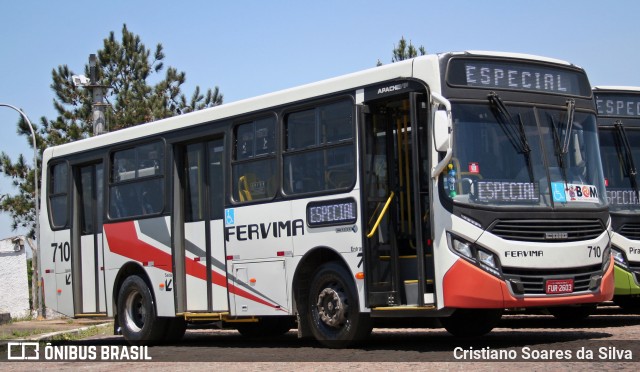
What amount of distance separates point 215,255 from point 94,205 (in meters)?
3.68

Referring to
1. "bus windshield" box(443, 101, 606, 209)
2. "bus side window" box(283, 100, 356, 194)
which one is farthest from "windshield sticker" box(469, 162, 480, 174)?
"bus side window" box(283, 100, 356, 194)

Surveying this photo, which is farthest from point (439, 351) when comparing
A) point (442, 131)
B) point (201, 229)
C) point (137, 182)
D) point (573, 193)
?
point (137, 182)

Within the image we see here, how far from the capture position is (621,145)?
55.6ft

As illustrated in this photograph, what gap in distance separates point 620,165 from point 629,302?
2614 mm

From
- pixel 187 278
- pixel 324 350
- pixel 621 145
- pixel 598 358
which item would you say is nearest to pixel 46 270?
pixel 187 278

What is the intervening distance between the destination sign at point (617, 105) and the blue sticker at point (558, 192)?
4951 mm

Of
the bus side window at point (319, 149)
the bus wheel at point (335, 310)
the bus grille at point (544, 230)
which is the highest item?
the bus side window at point (319, 149)

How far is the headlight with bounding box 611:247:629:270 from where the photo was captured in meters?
16.1

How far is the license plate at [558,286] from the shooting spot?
40.0 feet

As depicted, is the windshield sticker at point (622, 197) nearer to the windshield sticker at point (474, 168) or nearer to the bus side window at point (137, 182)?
the windshield sticker at point (474, 168)

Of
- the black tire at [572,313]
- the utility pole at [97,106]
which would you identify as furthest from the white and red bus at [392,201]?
the utility pole at [97,106]

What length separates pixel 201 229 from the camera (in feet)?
52.5

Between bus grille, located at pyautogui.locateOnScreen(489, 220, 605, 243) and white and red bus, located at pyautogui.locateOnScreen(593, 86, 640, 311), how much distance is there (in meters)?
3.65

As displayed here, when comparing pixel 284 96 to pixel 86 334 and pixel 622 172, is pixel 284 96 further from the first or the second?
pixel 86 334
